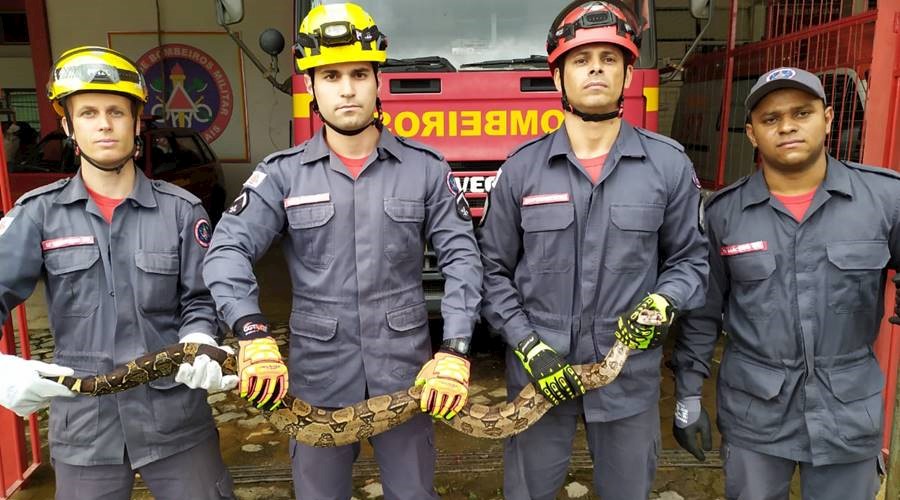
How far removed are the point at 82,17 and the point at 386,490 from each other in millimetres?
13399

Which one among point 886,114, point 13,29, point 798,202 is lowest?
point 798,202

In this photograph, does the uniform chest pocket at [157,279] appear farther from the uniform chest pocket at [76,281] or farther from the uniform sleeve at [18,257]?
the uniform sleeve at [18,257]

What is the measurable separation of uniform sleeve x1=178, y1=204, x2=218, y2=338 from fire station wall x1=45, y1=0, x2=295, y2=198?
1057cm

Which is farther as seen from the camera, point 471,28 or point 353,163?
point 471,28

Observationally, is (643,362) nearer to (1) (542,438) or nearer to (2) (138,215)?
(1) (542,438)

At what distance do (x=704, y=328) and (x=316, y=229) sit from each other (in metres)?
1.68

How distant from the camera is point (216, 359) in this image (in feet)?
7.93

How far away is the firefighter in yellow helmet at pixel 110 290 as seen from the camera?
2.50 meters

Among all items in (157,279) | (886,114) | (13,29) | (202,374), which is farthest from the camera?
(13,29)

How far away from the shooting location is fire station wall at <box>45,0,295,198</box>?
1264 cm

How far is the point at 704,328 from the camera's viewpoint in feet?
9.00

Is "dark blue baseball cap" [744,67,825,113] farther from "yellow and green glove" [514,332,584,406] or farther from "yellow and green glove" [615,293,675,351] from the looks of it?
"yellow and green glove" [514,332,584,406]

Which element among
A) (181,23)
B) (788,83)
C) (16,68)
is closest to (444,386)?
(788,83)

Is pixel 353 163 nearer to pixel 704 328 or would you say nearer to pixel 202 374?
pixel 202 374
